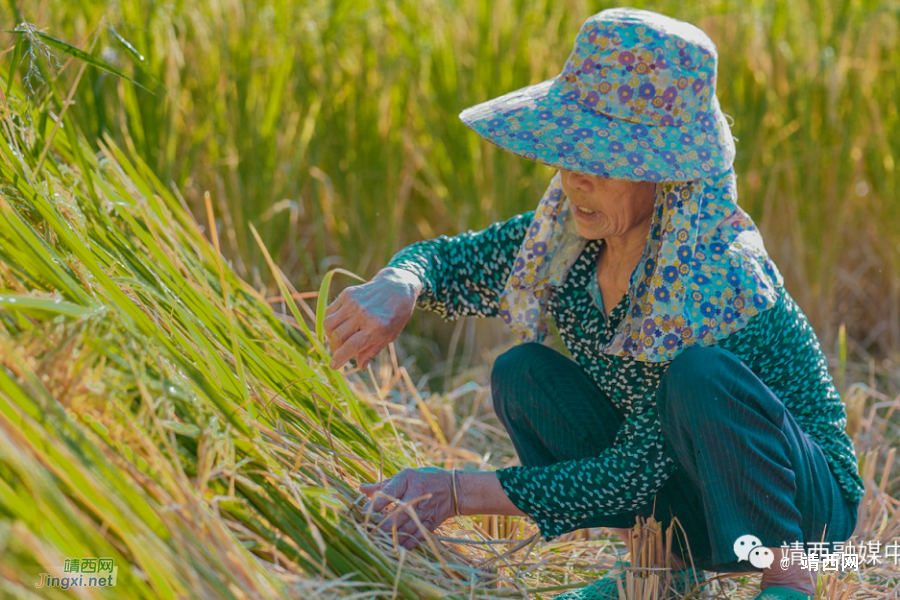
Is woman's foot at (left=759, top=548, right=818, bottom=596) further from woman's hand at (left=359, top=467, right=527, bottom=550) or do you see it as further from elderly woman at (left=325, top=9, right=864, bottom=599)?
woman's hand at (left=359, top=467, right=527, bottom=550)

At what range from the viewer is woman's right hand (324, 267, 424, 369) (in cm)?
111

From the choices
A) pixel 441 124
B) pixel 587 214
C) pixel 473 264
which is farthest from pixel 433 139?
pixel 587 214

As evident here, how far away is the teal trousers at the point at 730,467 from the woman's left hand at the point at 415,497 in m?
0.29

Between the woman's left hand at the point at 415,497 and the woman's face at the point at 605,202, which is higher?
the woman's face at the point at 605,202

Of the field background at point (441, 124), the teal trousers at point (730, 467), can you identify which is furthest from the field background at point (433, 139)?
the teal trousers at point (730, 467)

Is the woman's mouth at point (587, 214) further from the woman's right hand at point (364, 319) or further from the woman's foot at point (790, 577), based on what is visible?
the woman's foot at point (790, 577)

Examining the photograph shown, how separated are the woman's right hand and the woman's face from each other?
0.88ft

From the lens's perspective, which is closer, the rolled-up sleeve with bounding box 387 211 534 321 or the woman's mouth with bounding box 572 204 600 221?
the woman's mouth with bounding box 572 204 600 221

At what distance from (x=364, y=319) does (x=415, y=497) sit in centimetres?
24

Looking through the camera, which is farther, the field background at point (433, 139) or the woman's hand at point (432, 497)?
the field background at point (433, 139)

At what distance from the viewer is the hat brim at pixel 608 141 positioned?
1.06m

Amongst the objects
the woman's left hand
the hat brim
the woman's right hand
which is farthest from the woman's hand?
Answer: the hat brim

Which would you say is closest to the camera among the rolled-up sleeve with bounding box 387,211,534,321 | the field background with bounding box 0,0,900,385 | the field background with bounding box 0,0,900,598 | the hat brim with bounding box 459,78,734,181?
the hat brim with bounding box 459,78,734,181

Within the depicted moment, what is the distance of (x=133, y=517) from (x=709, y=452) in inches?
27.3
